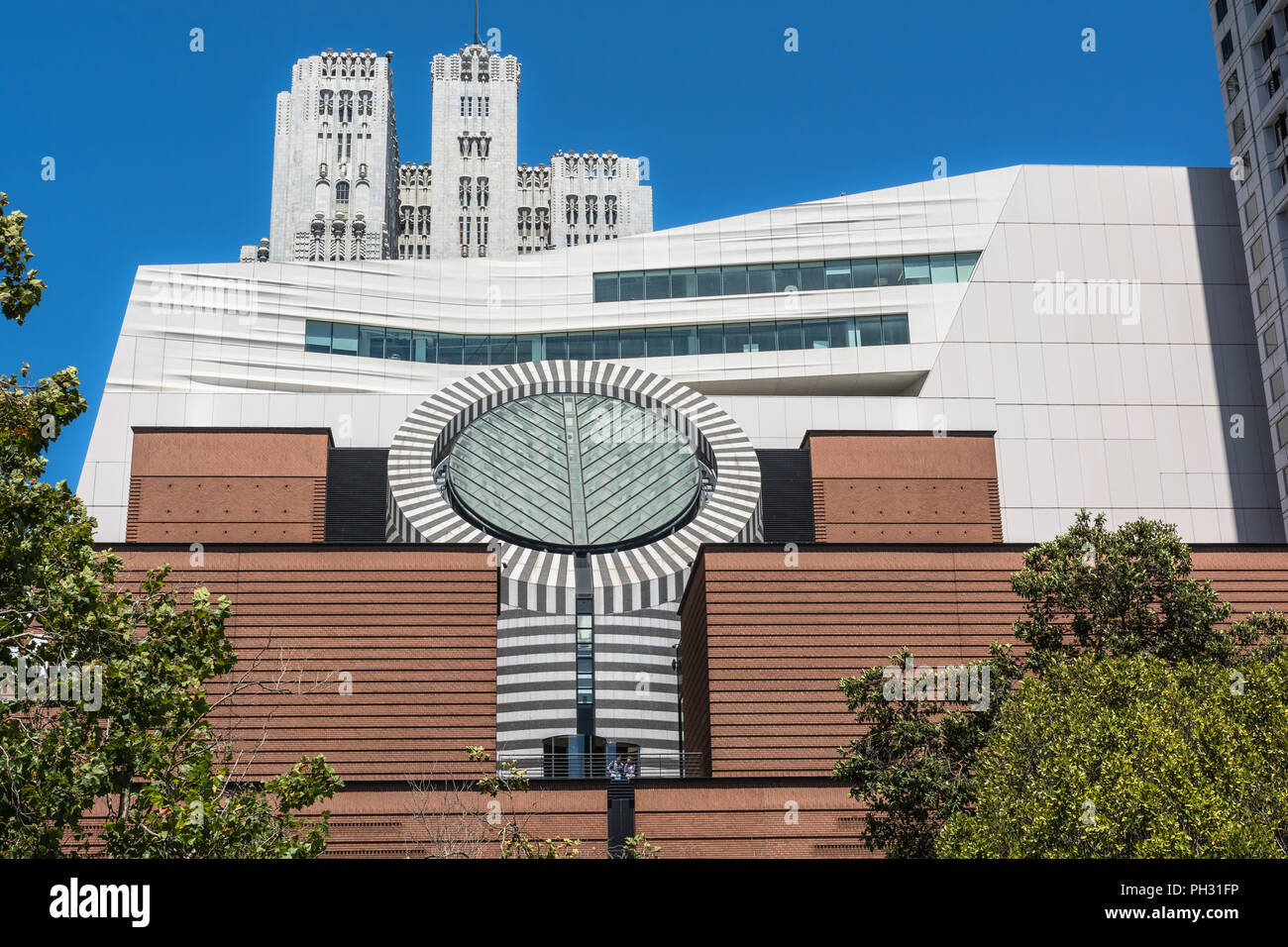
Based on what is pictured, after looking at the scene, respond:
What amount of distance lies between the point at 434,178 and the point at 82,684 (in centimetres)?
15689

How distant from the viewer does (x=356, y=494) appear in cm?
4634

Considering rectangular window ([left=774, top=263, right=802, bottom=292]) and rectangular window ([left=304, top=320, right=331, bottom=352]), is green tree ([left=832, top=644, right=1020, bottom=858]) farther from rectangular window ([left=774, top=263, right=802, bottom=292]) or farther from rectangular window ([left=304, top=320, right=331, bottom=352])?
rectangular window ([left=304, top=320, right=331, bottom=352])

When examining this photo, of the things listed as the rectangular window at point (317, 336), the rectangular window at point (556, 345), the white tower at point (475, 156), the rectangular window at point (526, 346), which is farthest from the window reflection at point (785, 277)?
the white tower at point (475, 156)

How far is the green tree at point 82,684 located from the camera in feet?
61.3

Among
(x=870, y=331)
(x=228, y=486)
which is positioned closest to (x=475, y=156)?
(x=870, y=331)

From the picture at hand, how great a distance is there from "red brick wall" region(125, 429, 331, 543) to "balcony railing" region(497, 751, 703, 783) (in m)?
12.7

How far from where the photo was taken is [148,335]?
6600cm

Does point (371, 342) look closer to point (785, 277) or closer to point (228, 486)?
point (785, 277)

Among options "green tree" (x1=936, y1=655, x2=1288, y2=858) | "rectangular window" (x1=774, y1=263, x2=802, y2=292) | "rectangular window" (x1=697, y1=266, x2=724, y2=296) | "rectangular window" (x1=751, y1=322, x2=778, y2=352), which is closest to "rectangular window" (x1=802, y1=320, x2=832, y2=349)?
"rectangular window" (x1=751, y1=322, x2=778, y2=352)

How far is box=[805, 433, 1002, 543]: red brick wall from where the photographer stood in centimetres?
4675

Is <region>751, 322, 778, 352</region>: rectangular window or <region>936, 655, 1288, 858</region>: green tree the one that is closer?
<region>936, 655, 1288, 858</region>: green tree
